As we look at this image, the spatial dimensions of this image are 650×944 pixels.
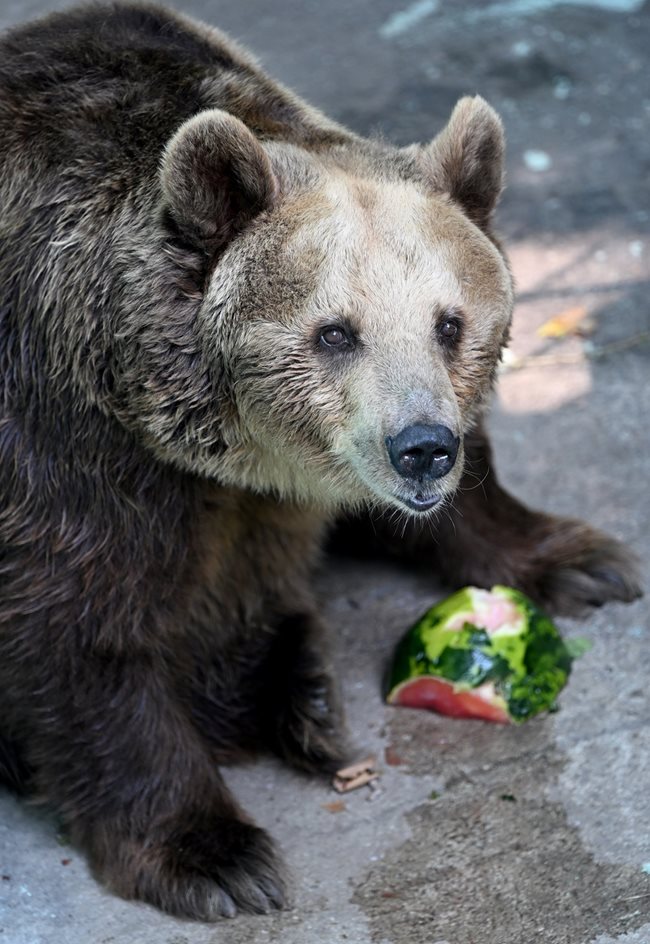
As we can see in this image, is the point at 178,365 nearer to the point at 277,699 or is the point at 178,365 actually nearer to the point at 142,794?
the point at 142,794

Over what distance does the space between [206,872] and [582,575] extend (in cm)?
233

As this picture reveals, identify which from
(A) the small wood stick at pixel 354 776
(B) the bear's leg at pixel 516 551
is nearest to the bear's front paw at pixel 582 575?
(B) the bear's leg at pixel 516 551

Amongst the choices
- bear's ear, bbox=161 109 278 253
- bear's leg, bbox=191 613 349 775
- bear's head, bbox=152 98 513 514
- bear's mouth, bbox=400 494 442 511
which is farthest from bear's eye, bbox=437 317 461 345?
bear's leg, bbox=191 613 349 775

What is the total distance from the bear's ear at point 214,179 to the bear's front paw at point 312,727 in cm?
206

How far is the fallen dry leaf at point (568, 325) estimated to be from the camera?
328 inches

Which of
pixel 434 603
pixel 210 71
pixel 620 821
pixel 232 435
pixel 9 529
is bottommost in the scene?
pixel 434 603

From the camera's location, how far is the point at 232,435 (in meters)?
4.80

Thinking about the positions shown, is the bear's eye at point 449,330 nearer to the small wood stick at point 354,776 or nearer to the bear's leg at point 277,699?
the bear's leg at point 277,699

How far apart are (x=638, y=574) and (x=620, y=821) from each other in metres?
1.62

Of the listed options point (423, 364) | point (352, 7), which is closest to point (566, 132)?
point (352, 7)

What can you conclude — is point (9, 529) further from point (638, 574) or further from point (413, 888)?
point (638, 574)

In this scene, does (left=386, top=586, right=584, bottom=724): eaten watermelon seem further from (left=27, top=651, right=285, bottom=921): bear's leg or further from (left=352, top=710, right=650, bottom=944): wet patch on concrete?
(left=27, top=651, right=285, bottom=921): bear's leg

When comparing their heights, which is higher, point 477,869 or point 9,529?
point 9,529

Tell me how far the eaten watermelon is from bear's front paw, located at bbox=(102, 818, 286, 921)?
1.00 m
